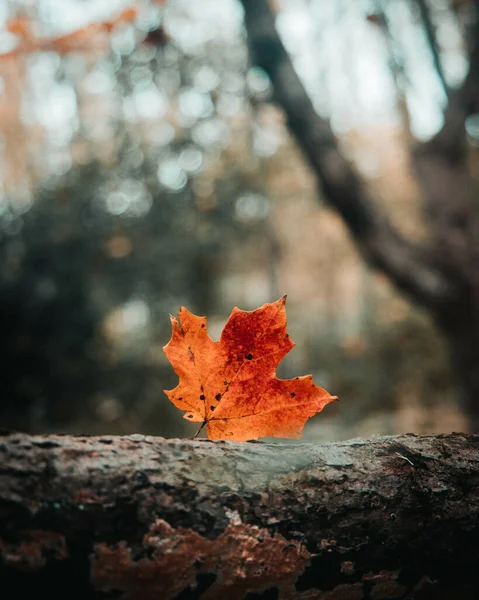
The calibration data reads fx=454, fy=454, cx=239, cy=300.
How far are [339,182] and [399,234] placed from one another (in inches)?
30.0

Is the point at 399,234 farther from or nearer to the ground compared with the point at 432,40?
nearer to the ground

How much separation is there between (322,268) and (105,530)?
58.5 ft

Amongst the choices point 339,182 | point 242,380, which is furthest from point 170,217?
point 242,380

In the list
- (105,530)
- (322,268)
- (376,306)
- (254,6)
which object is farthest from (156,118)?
(322,268)

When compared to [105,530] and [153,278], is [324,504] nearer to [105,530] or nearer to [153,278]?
[105,530]

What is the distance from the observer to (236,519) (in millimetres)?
555

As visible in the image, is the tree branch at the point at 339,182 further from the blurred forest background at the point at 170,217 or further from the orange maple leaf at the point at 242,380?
the orange maple leaf at the point at 242,380

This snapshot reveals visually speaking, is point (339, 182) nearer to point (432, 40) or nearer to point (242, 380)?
point (432, 40)

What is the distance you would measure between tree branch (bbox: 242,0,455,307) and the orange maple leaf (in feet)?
10.2

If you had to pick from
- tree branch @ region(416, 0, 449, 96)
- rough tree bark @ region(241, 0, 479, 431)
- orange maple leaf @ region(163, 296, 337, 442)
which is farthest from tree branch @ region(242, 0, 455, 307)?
orange maple leaf @ region(163, 296, 337, 442)

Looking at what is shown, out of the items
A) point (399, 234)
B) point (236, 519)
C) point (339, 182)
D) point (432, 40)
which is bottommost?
point (236, 519)

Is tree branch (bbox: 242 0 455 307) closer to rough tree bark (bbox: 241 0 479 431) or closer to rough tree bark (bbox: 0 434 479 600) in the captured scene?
rough tree bark (bbox: 241 0 479 431)

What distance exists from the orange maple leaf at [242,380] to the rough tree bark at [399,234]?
3120 millimetres

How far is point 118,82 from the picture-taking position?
A: 24.1 feet
